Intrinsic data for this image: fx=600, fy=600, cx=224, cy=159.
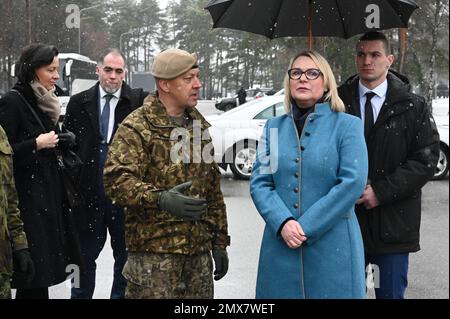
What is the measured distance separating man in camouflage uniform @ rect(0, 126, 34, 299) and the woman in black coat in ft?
1.16

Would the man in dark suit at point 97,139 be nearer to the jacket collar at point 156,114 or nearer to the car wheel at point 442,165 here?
the jacket collar at point 156,114

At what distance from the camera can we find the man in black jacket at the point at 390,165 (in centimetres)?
320

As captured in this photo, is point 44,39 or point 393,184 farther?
point 44,39

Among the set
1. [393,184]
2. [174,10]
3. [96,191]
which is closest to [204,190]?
[393,184]

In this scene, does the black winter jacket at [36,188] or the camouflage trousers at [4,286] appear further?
the black winter jacket at [36,188]

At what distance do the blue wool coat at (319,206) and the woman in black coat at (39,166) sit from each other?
1300mm

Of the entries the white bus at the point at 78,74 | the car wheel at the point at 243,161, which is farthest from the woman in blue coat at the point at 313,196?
the car wheel at the point at 243,161

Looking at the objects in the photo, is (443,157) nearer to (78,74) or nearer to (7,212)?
(78,74)

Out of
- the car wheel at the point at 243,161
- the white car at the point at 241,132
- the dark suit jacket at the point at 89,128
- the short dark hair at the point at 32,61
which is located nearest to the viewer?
the short dark hair at the point at 32,61

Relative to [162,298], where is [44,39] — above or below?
above

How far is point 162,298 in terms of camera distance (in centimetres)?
281

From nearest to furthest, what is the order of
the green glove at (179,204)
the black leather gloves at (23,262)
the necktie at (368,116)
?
the green glove at (179,204) → the black leather gloves at (23,262) → the necktie at (368,116)

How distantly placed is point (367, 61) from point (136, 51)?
2.47 meters
